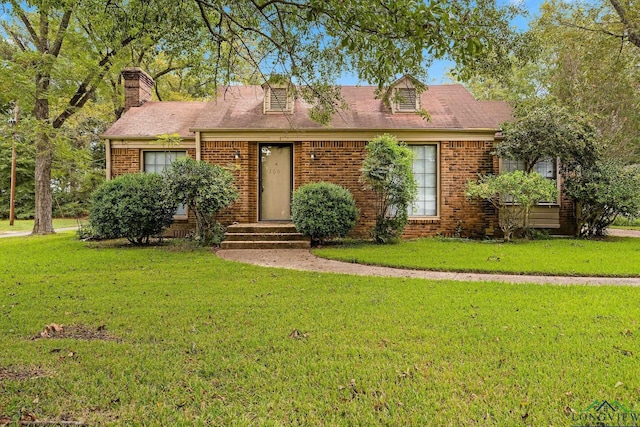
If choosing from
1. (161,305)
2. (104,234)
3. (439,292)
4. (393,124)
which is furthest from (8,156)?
(439,292)

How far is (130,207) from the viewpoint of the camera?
9.40 meters

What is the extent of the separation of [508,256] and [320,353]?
6208mm

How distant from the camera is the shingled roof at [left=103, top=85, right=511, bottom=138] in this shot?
11203 millimetres

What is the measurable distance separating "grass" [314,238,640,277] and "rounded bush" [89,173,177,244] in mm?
4304

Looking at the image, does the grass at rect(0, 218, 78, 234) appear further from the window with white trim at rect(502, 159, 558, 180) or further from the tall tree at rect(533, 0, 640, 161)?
the tall tree at rect(533, 0, 640, 161)

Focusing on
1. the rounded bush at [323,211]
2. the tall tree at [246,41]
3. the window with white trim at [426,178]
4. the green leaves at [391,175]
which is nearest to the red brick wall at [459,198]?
the window with white trim at [426,178]

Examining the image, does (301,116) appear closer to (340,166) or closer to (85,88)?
(340,166)

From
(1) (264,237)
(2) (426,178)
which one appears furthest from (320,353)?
(2) (426,178)

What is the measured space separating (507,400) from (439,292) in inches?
108

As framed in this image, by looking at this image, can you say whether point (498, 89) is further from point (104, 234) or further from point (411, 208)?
point (104, 234)

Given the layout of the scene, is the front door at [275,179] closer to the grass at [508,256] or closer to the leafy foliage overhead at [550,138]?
the grass at [508,256]

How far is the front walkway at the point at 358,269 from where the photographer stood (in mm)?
5867

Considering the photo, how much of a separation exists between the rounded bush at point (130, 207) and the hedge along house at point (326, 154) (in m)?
1.66

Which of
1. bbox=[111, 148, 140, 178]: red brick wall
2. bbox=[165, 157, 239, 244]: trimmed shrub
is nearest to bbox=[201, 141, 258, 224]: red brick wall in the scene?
bbox=[165, 157, 239, 244]: trimmed shrub
